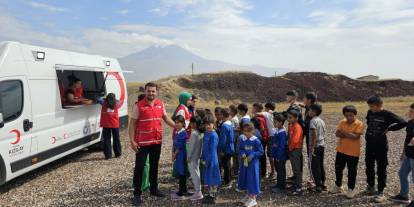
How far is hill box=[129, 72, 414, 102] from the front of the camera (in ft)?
151

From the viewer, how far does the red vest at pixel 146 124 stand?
576cm

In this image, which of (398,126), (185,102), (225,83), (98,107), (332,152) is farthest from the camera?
(225,83)

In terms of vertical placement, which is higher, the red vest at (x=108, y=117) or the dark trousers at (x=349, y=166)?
the red vest at (x=108, y=117)

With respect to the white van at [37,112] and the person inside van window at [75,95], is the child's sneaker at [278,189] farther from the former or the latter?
the person inside van window at [75,95]

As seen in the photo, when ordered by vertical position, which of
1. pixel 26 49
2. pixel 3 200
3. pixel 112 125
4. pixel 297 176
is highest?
pixel 26 49

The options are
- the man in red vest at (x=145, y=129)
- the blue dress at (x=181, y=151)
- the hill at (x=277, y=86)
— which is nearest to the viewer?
the man in red vest at (x=145, y=129)

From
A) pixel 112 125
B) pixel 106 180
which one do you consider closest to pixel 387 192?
pixel 106 180

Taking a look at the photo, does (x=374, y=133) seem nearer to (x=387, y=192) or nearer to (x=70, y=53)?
(x=387, y=192)

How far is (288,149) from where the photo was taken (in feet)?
21.1

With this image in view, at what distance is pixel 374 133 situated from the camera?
19.8ft

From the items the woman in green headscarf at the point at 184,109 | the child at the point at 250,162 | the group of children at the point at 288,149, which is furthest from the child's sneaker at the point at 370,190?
the woman in green headscarf at the point at 184,109

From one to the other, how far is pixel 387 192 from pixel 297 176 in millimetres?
1907

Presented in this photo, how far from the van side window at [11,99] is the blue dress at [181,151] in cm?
315

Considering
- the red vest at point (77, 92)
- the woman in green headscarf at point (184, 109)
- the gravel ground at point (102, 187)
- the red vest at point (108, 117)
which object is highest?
the red vest at point (77, 92)
